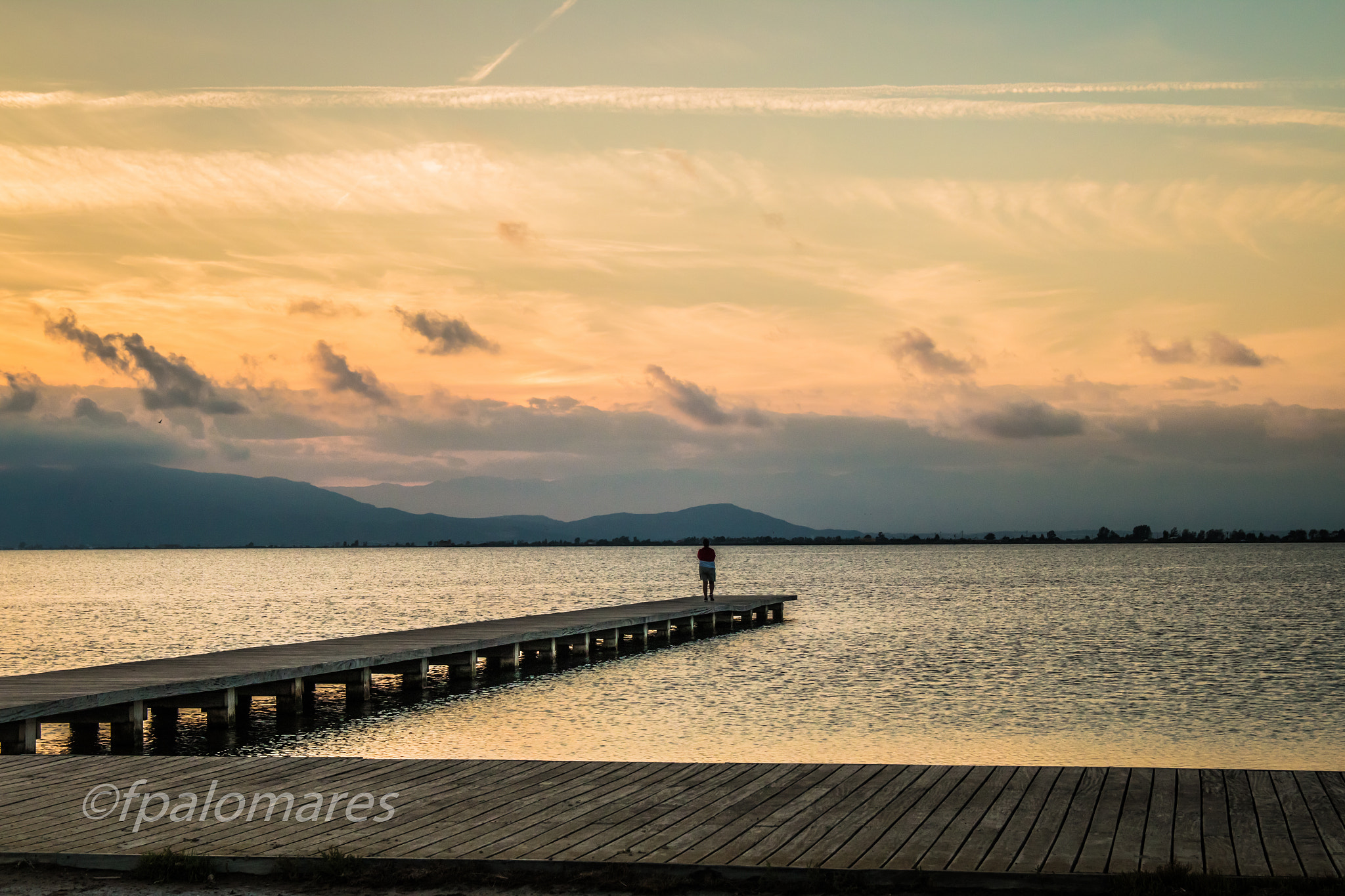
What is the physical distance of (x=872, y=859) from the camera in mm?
6512

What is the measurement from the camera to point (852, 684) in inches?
900

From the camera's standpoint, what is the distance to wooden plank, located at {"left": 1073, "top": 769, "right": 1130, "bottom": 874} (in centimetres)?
636

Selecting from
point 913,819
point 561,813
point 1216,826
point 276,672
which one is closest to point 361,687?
point 276,672

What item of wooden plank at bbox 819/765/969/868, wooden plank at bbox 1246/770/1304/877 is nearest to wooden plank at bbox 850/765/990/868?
wooden plank at bbox 819/765/969/868

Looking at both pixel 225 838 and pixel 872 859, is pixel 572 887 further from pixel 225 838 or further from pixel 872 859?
pixel 225 838

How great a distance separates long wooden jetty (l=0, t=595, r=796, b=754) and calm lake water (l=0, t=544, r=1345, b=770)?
524 mm

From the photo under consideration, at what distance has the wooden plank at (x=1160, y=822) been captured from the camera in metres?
6.42

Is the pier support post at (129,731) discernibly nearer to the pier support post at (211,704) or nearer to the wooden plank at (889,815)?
the pier support post at (211,704)

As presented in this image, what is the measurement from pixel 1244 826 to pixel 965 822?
172 centimetres

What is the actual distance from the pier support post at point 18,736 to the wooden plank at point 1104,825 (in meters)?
11.9

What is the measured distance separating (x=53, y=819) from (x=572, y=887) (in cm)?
398

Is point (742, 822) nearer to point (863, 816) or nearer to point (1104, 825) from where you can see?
point (863, 816)

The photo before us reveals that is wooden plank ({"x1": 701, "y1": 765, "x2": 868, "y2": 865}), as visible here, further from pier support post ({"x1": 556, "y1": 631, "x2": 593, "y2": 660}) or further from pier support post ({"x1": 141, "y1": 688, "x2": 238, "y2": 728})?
pier support post ({"x1": 556, "y1": 631, "x2": 593, "y2": 660})

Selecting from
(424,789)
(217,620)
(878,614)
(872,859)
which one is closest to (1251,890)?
(872,859)
